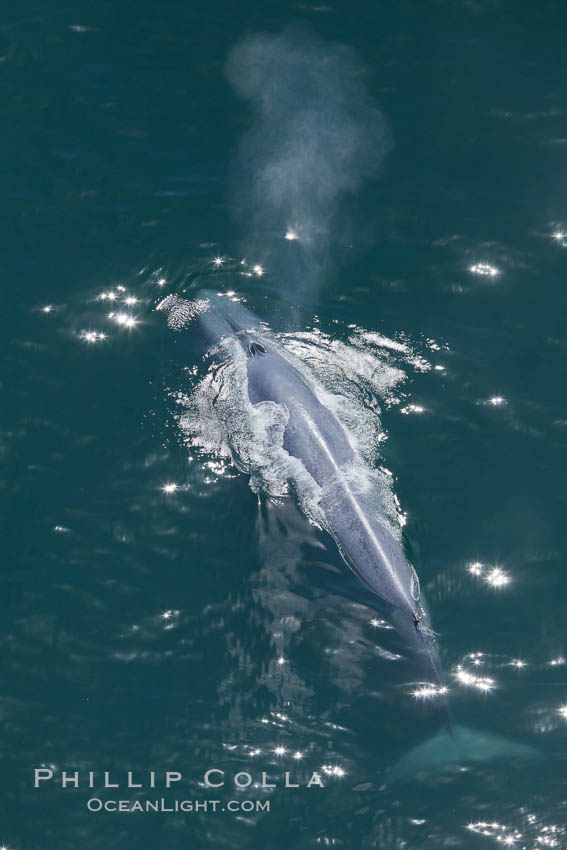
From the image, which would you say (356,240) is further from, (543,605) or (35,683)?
(35,683)

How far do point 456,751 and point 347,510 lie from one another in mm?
8337

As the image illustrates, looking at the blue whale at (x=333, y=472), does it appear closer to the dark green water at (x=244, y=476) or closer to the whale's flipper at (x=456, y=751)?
the dark green water at (x=244, y=476)

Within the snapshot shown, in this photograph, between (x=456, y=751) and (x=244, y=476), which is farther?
(x=244, y=476)

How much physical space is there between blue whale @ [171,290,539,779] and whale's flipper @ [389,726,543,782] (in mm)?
29

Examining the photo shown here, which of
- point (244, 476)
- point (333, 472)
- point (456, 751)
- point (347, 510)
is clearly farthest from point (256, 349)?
point (456, 751)

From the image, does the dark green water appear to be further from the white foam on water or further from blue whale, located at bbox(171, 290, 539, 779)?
blue whale, located at bbox(171, 290, 539, 779)

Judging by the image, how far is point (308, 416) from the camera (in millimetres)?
31172

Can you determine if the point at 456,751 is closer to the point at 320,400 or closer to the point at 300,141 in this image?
the point at 320,400

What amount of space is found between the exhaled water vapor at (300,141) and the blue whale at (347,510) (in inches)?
146

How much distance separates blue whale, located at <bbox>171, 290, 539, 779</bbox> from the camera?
82.8 feet

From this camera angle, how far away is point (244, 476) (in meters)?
30.4

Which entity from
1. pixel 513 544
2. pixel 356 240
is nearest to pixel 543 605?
pixel 513 544

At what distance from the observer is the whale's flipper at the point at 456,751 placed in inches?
985

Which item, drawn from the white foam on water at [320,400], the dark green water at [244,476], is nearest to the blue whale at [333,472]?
the white foam on water at [320,400]
